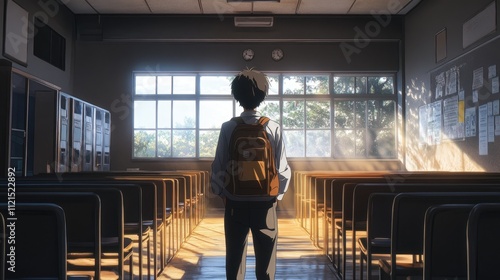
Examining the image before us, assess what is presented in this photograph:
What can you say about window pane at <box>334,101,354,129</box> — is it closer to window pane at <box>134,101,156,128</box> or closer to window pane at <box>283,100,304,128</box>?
window pane at <box>283,100,304,128</box>

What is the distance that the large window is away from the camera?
28.9ft

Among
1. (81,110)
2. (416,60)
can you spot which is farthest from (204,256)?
(416,60)

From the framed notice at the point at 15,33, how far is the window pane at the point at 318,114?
4.81m

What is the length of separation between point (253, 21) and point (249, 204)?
23.2 ft

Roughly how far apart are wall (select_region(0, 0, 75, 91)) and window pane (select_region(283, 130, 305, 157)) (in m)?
4.02

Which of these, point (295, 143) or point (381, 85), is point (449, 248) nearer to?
point (295, 143)

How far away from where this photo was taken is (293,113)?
8.89 meters

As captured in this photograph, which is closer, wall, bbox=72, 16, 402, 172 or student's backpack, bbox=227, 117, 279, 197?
student's backpack, bbox=227, 117, 279, 197

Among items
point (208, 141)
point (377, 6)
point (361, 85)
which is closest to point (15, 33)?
point (208, 141)

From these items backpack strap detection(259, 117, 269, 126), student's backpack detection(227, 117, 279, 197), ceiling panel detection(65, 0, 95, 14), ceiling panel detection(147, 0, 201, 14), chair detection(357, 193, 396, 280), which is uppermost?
ceiling panel detection(147, 0, 201, 14)

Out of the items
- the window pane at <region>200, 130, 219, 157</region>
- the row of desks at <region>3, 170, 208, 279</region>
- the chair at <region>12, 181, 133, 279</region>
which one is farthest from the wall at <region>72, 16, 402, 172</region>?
the chair at <region>12, 181, 133, 279</region>

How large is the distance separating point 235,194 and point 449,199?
75 cm

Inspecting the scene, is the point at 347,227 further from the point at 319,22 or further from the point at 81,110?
the point at 319,22

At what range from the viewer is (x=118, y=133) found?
8.70 meters
